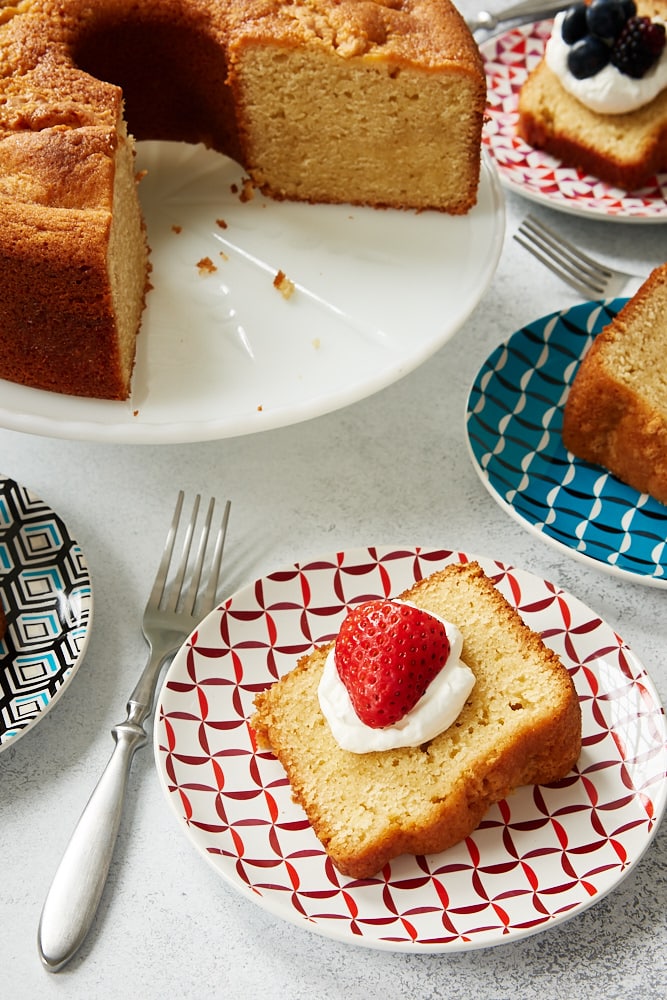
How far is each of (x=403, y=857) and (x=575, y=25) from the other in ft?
7.74

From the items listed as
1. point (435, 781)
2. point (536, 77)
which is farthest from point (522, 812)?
point (536, 77)

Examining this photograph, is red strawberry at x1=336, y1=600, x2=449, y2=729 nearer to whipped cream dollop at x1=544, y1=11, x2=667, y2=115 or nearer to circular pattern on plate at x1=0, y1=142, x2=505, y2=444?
circular pattern on plate at x1=0, y1=142, x2=505, y2=444

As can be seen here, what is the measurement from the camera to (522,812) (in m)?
1.75

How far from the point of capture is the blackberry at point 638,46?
287 cm

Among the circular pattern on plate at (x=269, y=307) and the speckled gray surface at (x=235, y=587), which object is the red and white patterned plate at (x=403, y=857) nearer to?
the speckled gray surface at (x=235, y=587)

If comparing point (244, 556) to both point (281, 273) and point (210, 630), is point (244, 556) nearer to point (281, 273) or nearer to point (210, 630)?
point (210, 630)

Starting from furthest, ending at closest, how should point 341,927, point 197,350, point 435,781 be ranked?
point 197,350
point 435,781
point 341,927

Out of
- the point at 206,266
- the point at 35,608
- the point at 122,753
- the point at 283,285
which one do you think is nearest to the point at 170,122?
the point at 206,266

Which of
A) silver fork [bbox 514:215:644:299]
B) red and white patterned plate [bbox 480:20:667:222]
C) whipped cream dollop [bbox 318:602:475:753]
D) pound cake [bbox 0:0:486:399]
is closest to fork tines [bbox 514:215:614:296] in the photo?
silver fork [bbox 514:215:644:299]

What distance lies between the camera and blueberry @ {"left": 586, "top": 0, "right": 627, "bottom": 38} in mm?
2877

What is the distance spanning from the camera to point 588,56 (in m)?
2.93

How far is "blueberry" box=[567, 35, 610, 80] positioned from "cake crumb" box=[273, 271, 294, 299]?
1.16 meters

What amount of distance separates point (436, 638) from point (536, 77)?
210 cm

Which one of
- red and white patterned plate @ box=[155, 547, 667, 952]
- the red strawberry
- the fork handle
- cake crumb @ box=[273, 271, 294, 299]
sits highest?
cake crumb @ box=[273, 271, 294, 299]
